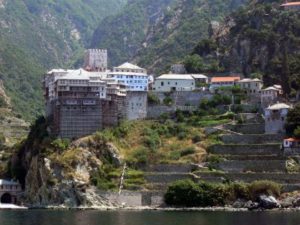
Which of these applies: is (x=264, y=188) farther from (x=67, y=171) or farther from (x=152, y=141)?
(x=67, y=171)

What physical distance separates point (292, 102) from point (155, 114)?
719 inches

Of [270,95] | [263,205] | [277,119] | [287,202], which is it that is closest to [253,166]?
[263,205]

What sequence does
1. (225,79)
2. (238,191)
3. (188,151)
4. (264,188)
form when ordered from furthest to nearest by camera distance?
(225,79)
(188,151)
(238,191)
(264,188)

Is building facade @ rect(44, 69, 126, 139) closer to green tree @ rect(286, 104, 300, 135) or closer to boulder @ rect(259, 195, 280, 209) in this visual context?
green tree @ rect(286, 104, 300, 135)

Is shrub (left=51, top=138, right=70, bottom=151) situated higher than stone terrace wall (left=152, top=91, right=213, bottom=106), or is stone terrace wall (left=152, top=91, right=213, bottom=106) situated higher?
stone terrace wall (left=152, top=91, right=213, bottom=106)

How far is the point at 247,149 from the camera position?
4094 inches

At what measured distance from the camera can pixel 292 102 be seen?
4508 inches

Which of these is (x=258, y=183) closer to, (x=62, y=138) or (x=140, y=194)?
(x=140, y=194)

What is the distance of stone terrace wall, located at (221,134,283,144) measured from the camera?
105938 mm

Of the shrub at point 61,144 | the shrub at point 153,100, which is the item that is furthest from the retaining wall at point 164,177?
the shrub at point 153,100

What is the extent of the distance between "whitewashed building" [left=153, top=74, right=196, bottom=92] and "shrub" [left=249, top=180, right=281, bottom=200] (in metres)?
26.6

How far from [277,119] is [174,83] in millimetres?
19254

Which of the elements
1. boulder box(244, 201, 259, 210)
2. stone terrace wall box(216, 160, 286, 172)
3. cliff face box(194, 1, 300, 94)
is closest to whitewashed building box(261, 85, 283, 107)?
cliff face box(194, 1, 300, 94)

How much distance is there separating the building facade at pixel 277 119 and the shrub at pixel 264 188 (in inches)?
462
